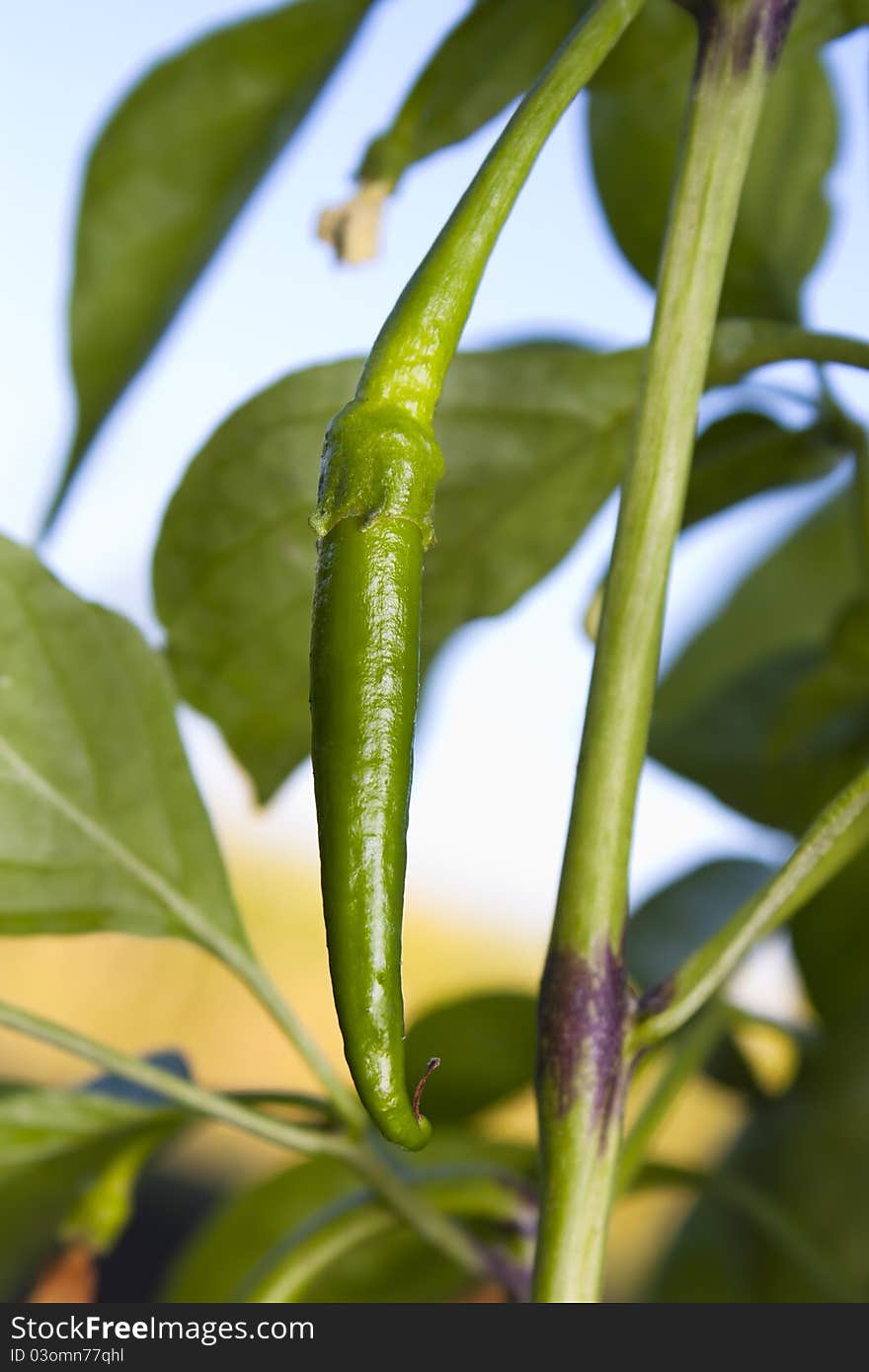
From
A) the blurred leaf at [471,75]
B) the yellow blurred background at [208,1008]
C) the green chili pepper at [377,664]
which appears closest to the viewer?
the green chili pepper at [377,664]

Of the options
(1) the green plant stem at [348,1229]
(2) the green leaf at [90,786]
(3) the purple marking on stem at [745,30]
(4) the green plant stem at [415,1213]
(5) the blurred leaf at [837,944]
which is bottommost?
(5) the blurred leaf at [837,944]

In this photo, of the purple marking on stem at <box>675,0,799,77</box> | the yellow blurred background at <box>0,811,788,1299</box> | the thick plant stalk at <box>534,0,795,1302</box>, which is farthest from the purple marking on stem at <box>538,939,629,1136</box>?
the yellow blurred background at <box>0,811,788,1299</box>

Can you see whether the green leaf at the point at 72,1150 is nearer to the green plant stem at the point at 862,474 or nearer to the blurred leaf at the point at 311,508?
the blurred leaf at the point at 311,508

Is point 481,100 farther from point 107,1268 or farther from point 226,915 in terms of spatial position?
point 107,1268

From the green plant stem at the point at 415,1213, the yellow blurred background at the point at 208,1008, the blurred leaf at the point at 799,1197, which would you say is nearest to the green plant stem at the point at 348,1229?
the green plant stem at the point at 415,1213

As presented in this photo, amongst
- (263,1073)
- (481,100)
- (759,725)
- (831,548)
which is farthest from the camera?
(263,1073)

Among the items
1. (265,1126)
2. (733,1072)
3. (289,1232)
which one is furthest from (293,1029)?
(733,1072)

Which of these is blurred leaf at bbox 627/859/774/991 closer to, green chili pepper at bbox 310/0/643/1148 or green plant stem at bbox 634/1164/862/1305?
green plant stem at bbox 634/1164/862/1305

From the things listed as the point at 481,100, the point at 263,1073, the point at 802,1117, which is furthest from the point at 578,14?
the point at 263,1073
